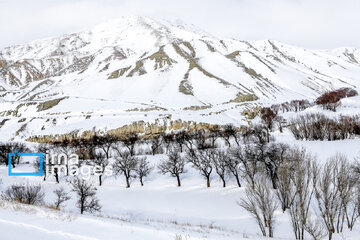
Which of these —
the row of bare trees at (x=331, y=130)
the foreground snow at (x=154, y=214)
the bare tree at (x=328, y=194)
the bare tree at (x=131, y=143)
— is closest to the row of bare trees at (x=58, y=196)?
the foreground snow at (x=154, y=214)

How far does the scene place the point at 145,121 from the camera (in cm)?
13925

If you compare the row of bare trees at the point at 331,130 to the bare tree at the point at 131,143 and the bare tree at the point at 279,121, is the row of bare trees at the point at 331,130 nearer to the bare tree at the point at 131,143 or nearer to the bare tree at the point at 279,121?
the bare tree at the point at 279,121

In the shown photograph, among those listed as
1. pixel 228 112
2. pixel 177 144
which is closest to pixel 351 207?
pixel 177 144

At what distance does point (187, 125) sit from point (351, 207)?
94.6 metres

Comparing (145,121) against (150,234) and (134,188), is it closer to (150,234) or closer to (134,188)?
(134,188)

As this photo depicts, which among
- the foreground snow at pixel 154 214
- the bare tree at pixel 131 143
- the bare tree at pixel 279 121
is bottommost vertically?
the foreground snow at pixel 154 214

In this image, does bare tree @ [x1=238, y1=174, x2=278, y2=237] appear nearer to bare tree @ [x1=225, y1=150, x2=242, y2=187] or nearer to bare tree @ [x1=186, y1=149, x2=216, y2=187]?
bare tree @ [x1=225, y1=150, x2=242, y2=187]

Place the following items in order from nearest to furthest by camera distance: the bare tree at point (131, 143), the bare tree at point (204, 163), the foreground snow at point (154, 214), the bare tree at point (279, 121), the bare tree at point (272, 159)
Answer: the foreground snow at point (154, 214)
the bare tree at point (272, 159)
the bare tree at point (204, 163)
the bare tree at point (131, 143)
the bare tree at point (279, 121)

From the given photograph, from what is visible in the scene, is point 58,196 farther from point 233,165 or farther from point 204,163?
point 233,165

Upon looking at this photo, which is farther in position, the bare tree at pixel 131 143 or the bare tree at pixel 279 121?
the bare tree at pixel 279 121

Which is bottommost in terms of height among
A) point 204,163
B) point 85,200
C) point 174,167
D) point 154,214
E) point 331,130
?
point 154,214

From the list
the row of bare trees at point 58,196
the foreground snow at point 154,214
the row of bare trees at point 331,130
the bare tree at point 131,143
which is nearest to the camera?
the foreground snow at point 154,214

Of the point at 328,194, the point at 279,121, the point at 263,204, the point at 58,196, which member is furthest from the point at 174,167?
the point at 279,121

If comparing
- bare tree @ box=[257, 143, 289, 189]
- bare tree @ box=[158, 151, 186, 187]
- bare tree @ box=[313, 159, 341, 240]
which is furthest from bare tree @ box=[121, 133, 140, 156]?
bare tree @ box=[313, 159, 341, 240]
